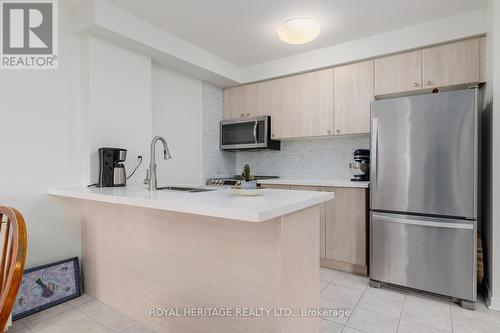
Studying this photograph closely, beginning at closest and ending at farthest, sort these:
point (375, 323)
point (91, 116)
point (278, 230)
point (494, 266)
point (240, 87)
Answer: point (278, 230) < point (375, 323) < point (494, 266) < point (91, 116) < point (240, 87)

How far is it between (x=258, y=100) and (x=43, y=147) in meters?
2.37

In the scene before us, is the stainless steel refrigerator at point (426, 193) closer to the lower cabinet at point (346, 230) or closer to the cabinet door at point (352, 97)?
the lower cabinet at point (346, 230)

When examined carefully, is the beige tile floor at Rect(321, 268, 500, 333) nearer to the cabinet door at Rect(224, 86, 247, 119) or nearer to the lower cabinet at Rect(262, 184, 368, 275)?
the lower cabinet at Rect(262, 184, 368, 275)

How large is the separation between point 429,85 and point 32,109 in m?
3.33

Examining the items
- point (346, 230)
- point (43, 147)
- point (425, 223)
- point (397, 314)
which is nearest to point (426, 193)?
point (425, 223)

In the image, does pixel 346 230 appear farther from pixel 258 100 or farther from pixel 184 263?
pixel 258 100

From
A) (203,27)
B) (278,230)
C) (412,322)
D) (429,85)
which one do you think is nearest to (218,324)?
(278,230)

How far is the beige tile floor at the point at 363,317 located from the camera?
1806mm

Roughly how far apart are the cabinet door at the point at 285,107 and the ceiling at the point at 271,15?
0.56 metres

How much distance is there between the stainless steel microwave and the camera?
346 cm

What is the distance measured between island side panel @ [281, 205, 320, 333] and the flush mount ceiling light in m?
1.51

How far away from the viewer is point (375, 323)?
6.13 ft

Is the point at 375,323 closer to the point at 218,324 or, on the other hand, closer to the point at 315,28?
the point at 218,324

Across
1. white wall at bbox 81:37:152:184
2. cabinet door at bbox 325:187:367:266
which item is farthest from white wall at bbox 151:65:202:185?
cabinet door at bbox 325:187:367:266
